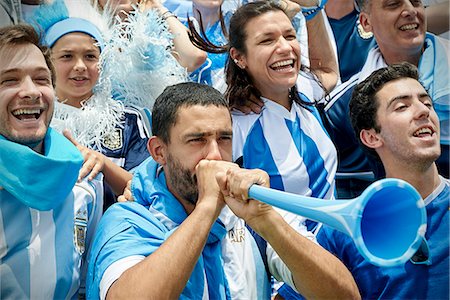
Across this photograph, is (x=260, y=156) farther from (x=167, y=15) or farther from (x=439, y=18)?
(x=439, y=18)

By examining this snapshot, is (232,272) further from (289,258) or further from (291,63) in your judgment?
(291,63)

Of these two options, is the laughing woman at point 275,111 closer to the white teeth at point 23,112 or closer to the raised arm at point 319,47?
the raised arm at point 319,47

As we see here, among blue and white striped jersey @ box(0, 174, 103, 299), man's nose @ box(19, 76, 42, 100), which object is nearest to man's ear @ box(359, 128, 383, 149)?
blue and white striped jersey @ box(0, 174, 103, 299)

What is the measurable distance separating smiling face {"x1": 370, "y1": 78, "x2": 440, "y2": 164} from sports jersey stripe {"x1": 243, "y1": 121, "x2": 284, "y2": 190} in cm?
39

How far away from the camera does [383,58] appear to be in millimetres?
3133

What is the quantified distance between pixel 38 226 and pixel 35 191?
12cm

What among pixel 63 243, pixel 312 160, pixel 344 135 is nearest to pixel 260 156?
pixel 312 160

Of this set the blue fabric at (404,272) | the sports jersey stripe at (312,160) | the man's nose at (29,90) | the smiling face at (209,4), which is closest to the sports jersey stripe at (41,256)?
the man's nose at (29,90)

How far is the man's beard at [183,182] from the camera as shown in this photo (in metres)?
2.17

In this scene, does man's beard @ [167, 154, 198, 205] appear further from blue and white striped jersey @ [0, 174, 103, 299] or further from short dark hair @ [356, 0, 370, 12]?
short dark hair @ [356, 0, 370, 12]

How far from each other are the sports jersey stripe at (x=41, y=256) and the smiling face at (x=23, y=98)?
259 mm

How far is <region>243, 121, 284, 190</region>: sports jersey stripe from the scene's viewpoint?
106 inches

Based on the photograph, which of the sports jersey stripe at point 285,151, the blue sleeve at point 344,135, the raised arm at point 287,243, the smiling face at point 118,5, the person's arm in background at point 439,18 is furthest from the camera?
the person's arm in background at point 439,18

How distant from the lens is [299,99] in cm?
295
